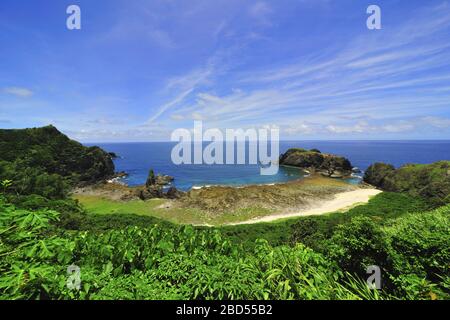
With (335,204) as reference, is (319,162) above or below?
above

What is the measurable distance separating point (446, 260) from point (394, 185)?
55945mm

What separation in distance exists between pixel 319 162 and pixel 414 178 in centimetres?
3334

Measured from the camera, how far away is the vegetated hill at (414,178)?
1551 inches

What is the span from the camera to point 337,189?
170ft

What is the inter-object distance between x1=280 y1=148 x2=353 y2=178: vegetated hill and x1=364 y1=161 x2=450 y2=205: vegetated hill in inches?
525

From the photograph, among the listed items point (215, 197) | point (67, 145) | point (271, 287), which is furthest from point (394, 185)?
point (67, 145)

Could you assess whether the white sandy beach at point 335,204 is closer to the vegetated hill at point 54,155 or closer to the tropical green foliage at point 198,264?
the tropical green foliage at point 198,264

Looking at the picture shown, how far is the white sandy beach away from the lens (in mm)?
33869

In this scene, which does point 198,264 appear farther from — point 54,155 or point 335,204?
point 54,155

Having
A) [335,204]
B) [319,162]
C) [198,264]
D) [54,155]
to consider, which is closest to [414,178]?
[335,204]

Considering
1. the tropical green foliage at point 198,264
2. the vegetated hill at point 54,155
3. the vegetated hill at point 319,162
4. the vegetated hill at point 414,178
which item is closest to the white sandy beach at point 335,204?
the vegetated hill at point 414,178

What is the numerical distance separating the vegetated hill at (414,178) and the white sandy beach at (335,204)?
5.70 m

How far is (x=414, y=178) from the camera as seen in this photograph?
160ft
